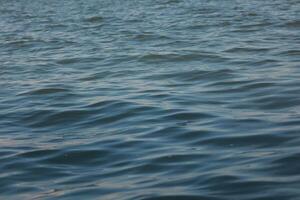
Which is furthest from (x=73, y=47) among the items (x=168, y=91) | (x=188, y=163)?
(x=188, y=163)

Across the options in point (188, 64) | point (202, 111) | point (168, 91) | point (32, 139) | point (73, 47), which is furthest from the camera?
point (73, 47)

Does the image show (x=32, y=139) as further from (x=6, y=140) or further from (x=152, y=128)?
(x=152, y=128)

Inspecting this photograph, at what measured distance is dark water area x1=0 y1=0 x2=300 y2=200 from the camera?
230 inches

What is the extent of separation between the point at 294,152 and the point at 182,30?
10878 mm

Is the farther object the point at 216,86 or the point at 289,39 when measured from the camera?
the point at 289,39

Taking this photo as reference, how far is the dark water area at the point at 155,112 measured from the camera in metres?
5.84

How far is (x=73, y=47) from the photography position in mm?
15508

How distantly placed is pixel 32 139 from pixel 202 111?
220 cm

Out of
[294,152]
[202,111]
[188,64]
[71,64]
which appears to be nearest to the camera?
[294,152]

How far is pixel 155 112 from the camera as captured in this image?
8.57m

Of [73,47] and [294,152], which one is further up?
[294,152]

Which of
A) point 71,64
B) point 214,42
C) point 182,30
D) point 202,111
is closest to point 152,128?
point 202,111

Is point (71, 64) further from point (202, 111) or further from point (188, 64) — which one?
point (202, 111)

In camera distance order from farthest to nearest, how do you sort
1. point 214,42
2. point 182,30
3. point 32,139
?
point 182,30
point 214,42
point 32,139
